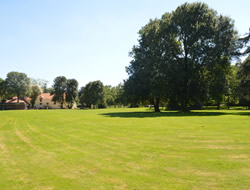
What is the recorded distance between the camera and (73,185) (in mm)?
5207

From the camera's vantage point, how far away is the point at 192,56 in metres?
42.4

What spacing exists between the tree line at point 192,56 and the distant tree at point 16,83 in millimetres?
70847

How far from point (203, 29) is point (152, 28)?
36.0 feet

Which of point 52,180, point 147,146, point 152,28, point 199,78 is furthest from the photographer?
point 152,28

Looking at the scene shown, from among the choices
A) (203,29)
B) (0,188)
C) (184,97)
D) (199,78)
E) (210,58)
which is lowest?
(0,188)

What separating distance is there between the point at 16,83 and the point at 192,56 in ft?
272

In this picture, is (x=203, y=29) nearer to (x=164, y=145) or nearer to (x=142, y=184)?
(x=164, y=145)

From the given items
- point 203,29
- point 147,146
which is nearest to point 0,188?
point 147,146

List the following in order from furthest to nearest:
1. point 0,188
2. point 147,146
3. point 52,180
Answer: point 147,146, point 52,180, point 0,188

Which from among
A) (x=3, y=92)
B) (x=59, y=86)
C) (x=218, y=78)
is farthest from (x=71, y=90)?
(x=218, y=78)

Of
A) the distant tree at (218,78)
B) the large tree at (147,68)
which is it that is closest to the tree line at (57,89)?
the large tree at (147,68)

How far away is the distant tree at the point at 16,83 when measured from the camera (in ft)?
308

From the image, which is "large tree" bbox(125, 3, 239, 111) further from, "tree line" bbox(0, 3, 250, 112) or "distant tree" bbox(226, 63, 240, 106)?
"distant tree" bbox(226, 63, 240, 106)

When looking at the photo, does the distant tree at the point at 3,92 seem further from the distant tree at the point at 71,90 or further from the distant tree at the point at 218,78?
the distant tree at the point at 218,78
